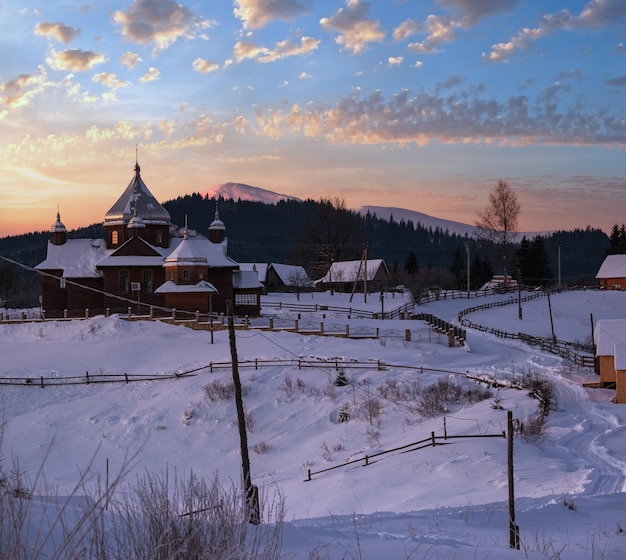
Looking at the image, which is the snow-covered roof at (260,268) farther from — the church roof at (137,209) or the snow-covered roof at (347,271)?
the church roof at (137,209)

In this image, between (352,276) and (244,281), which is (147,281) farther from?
(352,276)

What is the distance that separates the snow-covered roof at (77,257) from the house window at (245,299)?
1113 cm

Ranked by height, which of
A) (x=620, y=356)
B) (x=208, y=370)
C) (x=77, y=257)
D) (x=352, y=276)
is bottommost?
(x=208, y=370)

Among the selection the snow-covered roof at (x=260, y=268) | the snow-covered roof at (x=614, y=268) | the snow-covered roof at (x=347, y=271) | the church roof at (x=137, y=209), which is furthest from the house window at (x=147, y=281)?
the snow-covered roof at (x=614, y=268)

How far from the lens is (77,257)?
52.5 metres

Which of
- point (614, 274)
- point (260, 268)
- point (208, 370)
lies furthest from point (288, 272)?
point (208, 370)

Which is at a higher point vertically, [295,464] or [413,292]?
[413,292]

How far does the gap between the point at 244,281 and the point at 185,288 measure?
282 inches

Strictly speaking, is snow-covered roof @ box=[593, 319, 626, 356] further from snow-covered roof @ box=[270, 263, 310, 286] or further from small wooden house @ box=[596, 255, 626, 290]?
snow-covered roof @ box=[270, 263, 310, 286]

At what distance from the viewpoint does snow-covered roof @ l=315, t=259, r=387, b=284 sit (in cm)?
7981

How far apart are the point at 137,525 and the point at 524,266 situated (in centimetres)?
8994

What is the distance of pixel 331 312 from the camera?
5475 cm

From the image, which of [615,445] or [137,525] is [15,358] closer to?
[615,445]

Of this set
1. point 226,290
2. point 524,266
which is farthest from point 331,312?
point 524,266
